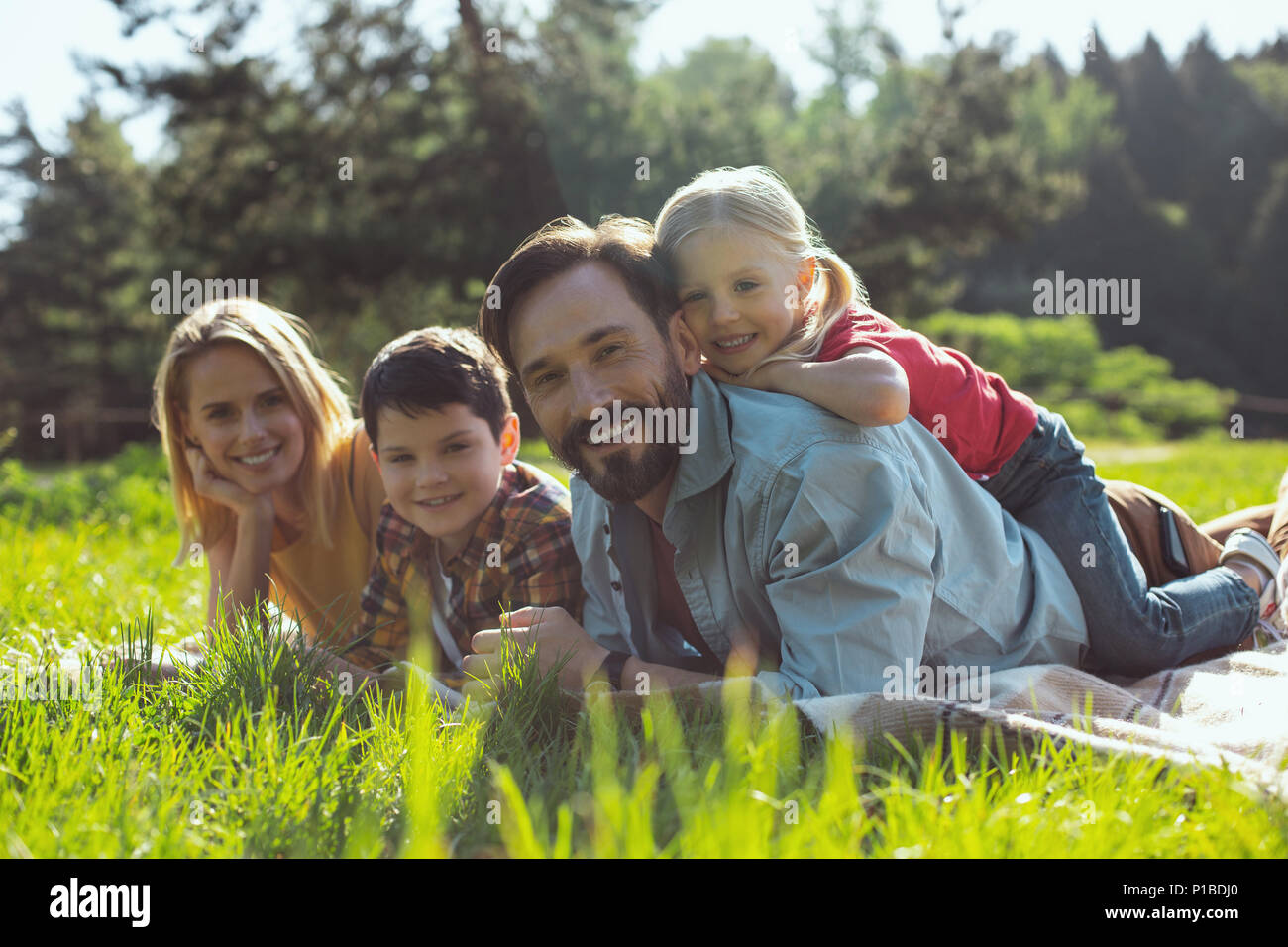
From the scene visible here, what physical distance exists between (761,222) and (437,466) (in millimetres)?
1242

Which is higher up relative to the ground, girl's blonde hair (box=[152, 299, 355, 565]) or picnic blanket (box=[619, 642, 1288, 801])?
girl's blonde hair (box=[152, 299, 355, 565])

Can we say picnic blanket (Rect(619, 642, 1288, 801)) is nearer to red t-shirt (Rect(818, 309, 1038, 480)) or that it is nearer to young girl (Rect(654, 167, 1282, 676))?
young girl (Rect(654, 167, 1282, 676))

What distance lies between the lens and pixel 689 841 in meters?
1.57

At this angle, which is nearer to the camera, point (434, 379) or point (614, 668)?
point (614, 668)

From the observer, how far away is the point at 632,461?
2664 millimetres

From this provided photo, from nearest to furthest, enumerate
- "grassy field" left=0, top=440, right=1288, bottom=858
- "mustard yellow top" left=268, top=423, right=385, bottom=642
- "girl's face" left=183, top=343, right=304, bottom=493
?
"grassy field" left=0, top=440, right=1288, bottom=858
"girl's face" left=183, top=343, right=304, bottom=493
"mustard yellow top" left=268, top=423, right=385, bottom=642

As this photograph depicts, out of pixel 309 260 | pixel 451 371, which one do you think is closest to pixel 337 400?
pixel 451 371

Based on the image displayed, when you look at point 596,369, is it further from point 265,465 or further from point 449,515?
point 265,465

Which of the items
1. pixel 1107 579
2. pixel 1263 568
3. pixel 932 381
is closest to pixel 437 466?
pixel 932 381

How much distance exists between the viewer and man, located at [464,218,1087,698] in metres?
2.38

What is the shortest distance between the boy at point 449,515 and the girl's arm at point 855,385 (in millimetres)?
1011

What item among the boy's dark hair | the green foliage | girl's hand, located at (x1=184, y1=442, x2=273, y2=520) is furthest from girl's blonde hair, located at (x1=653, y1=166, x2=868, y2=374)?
the green foliage

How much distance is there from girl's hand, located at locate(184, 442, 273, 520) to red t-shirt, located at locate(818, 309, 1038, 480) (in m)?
2.18
